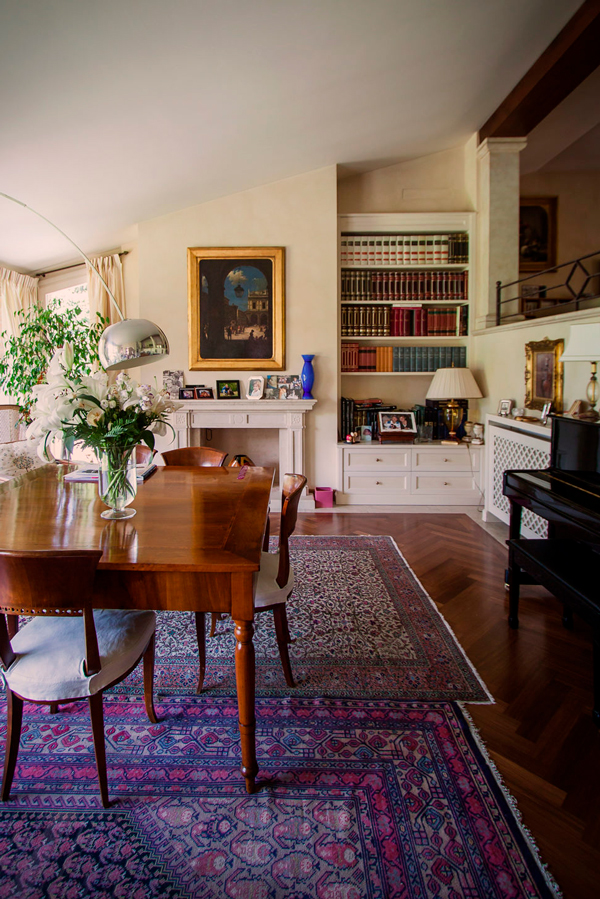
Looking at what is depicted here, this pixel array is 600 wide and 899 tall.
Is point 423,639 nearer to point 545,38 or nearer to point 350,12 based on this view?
point 350,12

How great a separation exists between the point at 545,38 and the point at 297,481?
354 centimetres

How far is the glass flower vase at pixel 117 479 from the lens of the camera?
1.92m

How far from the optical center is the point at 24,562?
1.34 m

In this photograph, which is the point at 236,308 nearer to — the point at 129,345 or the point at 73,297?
the point at 73,297

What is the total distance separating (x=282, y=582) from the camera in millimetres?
2064

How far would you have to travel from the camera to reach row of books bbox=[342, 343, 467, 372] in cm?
506

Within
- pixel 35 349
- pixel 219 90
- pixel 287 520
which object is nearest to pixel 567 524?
pixel 287 520

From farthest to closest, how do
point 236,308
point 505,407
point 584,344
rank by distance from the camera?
point 236,308 → point 505,407 → point 584,344

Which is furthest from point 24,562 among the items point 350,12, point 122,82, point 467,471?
point 467,471

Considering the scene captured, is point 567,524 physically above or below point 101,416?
below

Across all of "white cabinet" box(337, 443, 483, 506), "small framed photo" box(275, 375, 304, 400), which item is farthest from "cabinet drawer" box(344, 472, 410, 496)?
"small framed photo" box(275, 375, 304, 400)

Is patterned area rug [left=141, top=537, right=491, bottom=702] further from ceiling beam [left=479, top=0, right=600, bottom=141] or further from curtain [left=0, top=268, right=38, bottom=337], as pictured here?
curtain [left=0, top=268, right=38, bottom=337]

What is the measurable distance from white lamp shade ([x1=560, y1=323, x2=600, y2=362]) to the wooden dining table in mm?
1722

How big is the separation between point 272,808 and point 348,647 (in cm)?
97
